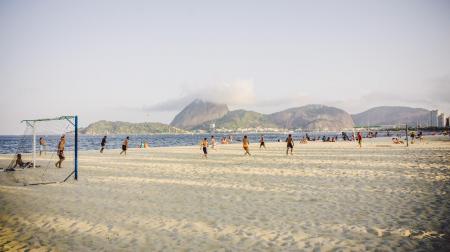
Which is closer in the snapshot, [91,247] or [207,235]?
[91,247]

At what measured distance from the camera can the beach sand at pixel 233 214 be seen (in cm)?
557

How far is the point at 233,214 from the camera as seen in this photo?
24.5 feet

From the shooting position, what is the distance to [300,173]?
47.1 ft

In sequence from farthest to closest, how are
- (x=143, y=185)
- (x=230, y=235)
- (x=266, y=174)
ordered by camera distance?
(x=266, y=174) → (x=143, y=185) → (x=230, y=235)

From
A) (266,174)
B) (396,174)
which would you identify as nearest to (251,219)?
(266,174)

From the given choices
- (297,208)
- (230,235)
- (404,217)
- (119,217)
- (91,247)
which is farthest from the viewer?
(297,208)

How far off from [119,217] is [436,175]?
12729 mm

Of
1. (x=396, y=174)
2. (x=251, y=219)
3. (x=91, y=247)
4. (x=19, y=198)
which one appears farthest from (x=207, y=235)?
(x=396, y=174)

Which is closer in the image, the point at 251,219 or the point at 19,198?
the point at 251,219

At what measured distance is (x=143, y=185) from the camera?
1186 cm

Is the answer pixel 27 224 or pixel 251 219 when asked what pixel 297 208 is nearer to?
pixel 251 219

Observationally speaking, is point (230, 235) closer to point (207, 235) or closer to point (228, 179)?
point (207, 235)

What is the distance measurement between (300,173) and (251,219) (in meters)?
7.92

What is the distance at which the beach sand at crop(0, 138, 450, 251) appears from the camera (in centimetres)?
557
